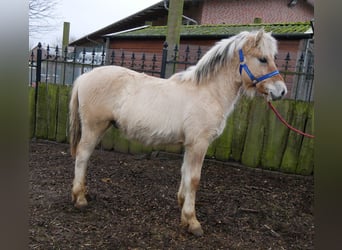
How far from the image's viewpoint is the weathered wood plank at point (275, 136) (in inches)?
156

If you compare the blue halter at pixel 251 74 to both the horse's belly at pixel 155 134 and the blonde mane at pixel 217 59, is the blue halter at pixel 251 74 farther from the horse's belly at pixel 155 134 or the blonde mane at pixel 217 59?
the horse's belly at pixel 155 134

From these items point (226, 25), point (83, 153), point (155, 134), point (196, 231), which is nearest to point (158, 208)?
point (196, 231)

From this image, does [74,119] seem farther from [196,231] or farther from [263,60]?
[263,60]

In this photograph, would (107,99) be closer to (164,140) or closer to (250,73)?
(164,140)

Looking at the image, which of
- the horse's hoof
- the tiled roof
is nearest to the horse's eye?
the horse's hoof

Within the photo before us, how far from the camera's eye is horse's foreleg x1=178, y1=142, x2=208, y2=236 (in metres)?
2.53

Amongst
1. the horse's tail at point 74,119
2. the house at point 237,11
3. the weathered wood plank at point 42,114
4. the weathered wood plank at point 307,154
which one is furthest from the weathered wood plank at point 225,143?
the house at point 237,11

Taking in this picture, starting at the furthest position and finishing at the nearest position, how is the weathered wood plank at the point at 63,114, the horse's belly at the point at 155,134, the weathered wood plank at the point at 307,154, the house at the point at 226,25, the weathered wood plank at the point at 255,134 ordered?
the house at the point at 226,25 < the weathered wood plank at the point at 63,114 < the weathered wood plank at the point at 255,134 < the weathered wood plank at the point at 307,154 < the horse's belly at the point at 155,134

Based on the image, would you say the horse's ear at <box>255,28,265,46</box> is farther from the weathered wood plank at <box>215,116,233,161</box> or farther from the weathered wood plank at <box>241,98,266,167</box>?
the weathered wood plank at <box>215,116,233,161</box>

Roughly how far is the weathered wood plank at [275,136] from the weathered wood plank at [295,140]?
69 mm

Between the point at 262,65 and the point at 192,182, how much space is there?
1.27 meters

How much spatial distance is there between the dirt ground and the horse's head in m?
1.31

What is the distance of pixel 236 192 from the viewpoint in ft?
11.2

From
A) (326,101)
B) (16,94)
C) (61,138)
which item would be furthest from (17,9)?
(61,138)
